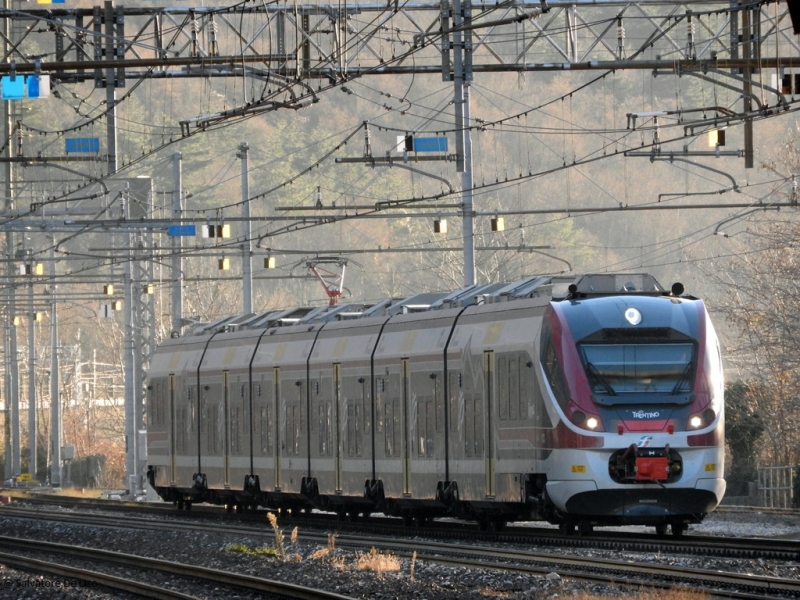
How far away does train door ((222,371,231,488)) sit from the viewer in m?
31.0

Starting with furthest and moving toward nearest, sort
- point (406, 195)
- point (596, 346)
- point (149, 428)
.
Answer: point (406, 195) → point (149, 428) → point (596, 346)

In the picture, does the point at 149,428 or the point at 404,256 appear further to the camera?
the point at 404,256

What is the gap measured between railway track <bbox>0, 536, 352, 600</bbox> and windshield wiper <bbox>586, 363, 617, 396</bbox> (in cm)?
489

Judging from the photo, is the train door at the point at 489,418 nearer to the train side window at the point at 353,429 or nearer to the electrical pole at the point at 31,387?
the train side window at the point at 353,429

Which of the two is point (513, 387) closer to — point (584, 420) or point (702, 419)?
point (584, 420)

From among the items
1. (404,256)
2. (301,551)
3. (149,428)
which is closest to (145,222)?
(149,428)

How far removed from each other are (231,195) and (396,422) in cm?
8614

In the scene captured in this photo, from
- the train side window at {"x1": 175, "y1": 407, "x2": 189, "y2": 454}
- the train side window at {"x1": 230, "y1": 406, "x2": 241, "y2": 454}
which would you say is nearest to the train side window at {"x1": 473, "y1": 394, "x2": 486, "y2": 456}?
the train side window at {"x1": 230, "y1": 406, "x2": 241, "y2": 454}

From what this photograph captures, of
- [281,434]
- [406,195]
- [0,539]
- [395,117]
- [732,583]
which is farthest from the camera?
[395,117]

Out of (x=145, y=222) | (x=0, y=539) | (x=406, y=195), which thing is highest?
(x=406, y=195)

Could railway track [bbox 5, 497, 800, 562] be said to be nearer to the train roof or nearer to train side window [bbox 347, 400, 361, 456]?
train side window [bbox 347, 400, 361, 456]

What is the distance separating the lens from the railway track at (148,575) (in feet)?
54.4

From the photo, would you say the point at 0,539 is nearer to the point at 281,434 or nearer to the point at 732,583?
the point at 281,434

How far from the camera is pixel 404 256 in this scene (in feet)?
374
